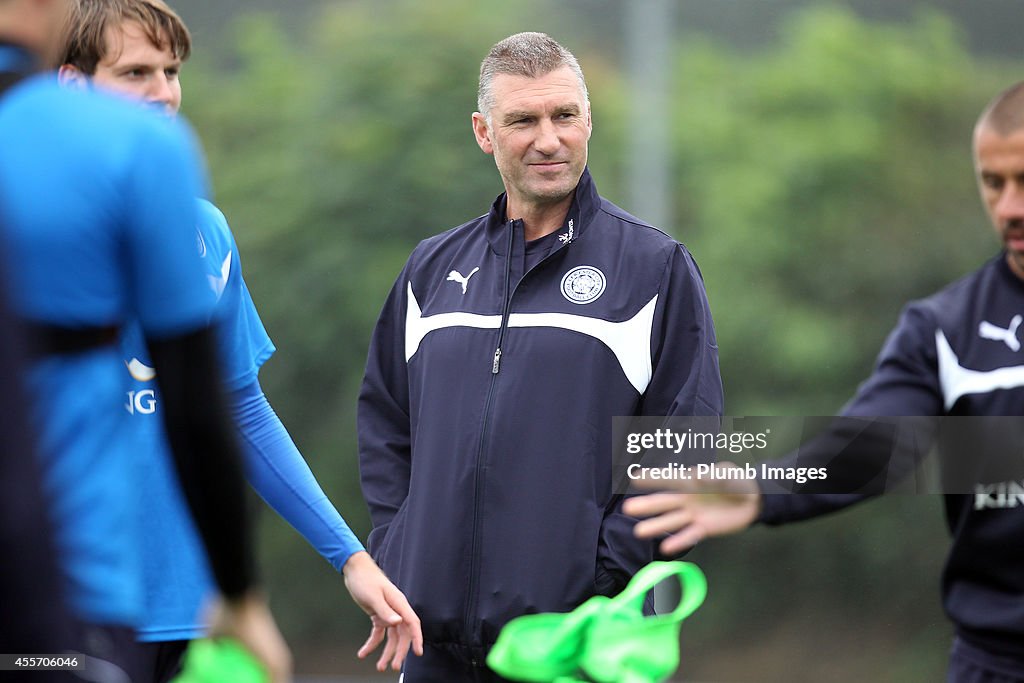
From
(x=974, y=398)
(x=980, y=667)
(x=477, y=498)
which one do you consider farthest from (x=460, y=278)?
(x=980, y=667)

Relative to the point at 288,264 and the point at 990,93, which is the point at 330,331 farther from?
the point at 990,93

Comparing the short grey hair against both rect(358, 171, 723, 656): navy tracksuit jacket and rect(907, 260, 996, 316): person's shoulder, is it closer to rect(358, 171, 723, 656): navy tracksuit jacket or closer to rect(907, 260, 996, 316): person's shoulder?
rect(358, 171, 723, 656): navy tracksuit jacket

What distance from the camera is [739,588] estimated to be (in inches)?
290

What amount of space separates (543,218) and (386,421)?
2.22ft

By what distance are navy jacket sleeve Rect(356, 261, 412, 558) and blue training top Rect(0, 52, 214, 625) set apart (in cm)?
171

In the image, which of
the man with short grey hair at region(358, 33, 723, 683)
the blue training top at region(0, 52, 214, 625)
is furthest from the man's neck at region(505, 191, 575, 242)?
the blue training top at region(0, 52, 214, 625)

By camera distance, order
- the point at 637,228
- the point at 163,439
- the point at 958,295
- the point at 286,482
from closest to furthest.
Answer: the point at 163,439, the point at 286,482, the point at 958,295, the point at 637,228

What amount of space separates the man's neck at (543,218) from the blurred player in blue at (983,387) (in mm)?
983

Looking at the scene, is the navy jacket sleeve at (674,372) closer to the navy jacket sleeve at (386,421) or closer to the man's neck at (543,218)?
the man's neck at (543,218)

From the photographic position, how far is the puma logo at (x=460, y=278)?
128 inches

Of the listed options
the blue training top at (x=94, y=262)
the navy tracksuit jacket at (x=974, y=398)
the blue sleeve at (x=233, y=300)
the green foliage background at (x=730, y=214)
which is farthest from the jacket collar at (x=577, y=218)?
the green foliage background at (x=730, y=214)

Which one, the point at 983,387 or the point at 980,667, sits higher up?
the point at 983,387

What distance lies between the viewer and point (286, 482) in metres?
2.49

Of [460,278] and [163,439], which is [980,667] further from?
[163,439]
